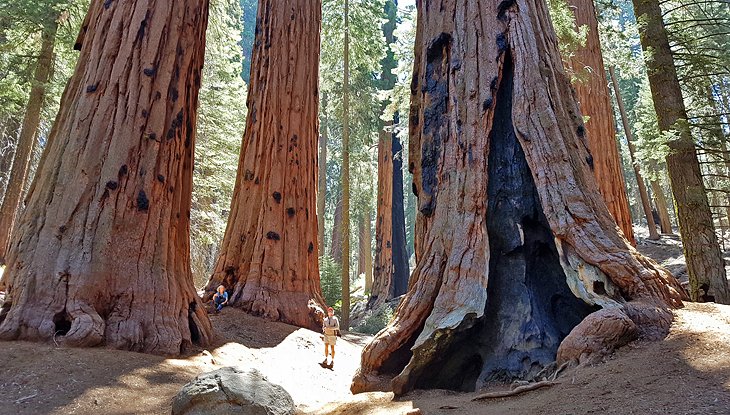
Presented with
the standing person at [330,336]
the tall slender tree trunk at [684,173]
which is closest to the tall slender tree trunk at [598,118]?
the tall slender tree trunk at [684,173]

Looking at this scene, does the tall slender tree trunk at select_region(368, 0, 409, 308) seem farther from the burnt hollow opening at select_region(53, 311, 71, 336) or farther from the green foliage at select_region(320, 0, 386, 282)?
the burnt hollow opening at select_region(53, 311, 71, 336)

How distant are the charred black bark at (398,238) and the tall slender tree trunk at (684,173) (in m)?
12.1

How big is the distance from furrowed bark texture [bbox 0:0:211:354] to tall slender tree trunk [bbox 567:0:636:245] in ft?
20.7

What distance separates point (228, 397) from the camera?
3.58 m

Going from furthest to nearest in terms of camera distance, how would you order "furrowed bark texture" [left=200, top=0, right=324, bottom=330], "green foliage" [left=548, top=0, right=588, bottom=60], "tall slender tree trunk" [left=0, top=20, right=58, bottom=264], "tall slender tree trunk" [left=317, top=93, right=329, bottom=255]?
"tall slender tree trunk" [left=317, top=93, right=329, bottom=255]
"tall slender tree trunk" [left=0, top=20, right=58, bottom=264]
"furrowed bark texture" [left=200, top=0, right=324, bottom=330]
"green foliage" [left=548, top=0, right=588, bottom=60]

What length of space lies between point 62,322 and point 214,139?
1318cm

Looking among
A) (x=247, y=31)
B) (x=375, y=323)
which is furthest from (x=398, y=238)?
(x=247, y=31)

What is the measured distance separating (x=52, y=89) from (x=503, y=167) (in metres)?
14.0

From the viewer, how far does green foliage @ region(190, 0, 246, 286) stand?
16.2m

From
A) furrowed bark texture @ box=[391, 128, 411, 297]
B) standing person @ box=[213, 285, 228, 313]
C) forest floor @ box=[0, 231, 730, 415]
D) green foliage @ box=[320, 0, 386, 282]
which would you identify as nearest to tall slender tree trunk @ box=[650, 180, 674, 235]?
furrowed bark texture @ box=[391, 128, 411, 297]

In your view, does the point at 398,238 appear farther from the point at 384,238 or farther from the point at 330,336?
the point at 330,336

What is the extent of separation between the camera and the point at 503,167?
4.85 m

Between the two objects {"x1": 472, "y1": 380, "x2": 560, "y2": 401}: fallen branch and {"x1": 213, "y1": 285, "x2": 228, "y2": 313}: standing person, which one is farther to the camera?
{"x1": 213, "y1": 285, "x2": 228, "y2": 313}: standing person

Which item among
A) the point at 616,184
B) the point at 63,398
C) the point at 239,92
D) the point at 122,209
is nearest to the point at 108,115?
the point at 122,209
